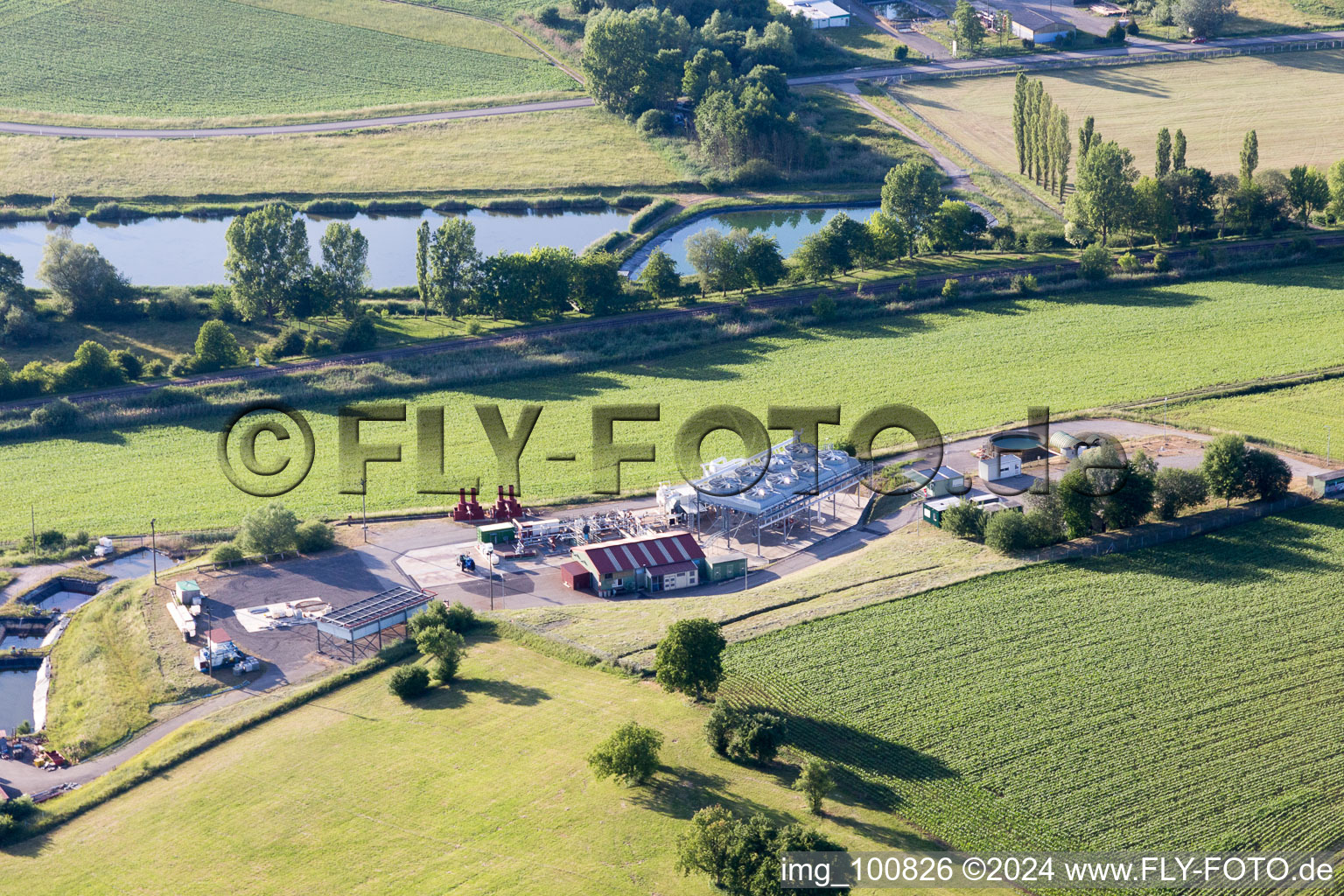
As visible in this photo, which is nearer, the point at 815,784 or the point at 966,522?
the point at 815,784

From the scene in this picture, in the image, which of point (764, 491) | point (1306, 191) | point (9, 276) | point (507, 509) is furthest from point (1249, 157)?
point (9, 276)

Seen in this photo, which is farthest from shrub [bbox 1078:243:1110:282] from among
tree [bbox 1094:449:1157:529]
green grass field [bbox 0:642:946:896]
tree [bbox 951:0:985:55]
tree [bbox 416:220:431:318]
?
green grass field [bbox 0:642:946:896]

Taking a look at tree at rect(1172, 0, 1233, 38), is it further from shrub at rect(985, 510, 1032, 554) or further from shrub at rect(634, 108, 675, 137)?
shrub at rect(985, 510, 1032, 554)

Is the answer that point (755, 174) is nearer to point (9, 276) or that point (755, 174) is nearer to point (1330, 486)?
point (9, 276)

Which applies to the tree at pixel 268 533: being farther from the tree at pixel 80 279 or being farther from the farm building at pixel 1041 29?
the farm building at pixel 1041 29

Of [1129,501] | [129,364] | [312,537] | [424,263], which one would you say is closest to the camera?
[1129,501]

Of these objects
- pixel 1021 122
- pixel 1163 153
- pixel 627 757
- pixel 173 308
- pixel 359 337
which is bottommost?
pixel 627 757

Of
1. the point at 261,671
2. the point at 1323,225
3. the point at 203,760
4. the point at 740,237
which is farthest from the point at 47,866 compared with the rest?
the point at 1323,225
